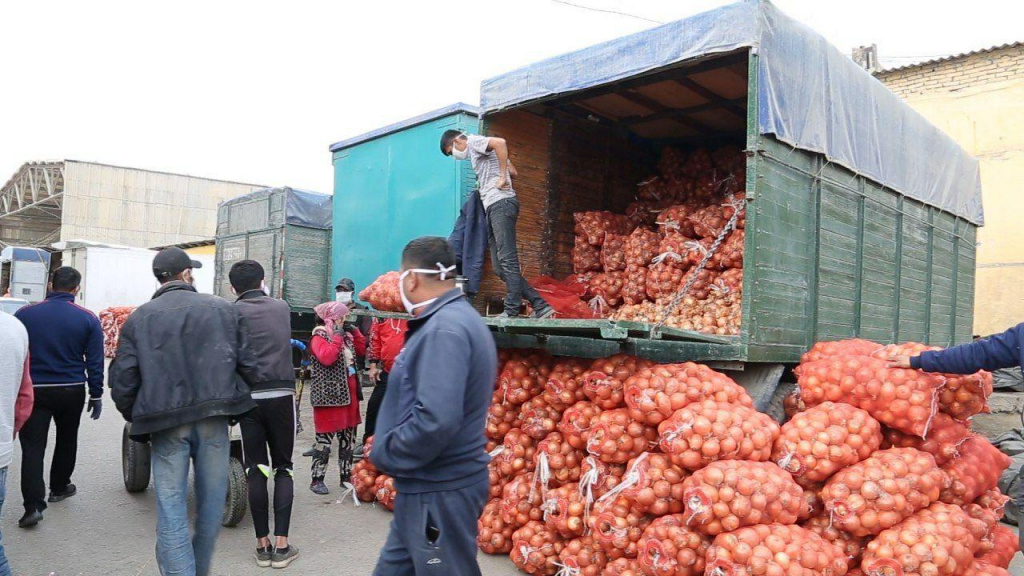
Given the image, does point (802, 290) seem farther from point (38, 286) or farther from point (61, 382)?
point (38, 286)

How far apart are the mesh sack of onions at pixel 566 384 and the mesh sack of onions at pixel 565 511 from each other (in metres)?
0.69

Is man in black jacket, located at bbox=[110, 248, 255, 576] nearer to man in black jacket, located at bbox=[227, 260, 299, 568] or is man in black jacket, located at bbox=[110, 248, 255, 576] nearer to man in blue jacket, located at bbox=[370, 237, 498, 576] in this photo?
man in black jacket, located at bbox=[227, 260, 299, 568]

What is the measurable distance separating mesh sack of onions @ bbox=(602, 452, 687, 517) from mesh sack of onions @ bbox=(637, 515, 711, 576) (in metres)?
0.18

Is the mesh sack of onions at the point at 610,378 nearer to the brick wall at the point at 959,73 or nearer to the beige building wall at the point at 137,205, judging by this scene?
the brick wall at the point at 959,73

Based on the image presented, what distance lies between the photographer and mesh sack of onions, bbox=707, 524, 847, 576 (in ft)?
11.1

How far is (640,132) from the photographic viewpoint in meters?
8.23

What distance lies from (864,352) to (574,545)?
8.26 feet

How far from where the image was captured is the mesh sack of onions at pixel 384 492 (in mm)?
6004

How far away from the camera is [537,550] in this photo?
4.70 m

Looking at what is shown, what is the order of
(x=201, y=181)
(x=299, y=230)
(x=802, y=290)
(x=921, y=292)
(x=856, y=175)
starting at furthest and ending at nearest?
(x=201, y=181), (x=299, y=230), (x=921, y=292), (x=856, y=175), (x=802, y=290)

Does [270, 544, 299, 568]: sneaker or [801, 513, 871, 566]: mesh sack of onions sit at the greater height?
[801, 513, 871, 566]: mesh sack of onions

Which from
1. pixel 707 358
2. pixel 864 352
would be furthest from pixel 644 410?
pixel 864 352

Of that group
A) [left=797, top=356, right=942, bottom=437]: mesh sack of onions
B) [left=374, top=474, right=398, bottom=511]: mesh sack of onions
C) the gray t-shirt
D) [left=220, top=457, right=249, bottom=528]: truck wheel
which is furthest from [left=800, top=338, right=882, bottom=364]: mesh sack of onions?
[left=220, top=457, right=249, bottom=528]: truck wheel

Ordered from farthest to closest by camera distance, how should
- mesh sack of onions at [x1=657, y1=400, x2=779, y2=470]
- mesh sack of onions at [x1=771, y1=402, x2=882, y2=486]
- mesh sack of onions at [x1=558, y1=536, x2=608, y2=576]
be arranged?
mesh sack of onions at [x1=558, y1=536, x2=608, y2=576]
mesh sack of onions at [x1=771, y1=402, x2=882, y2=486]
mesh sack of onions at [x1=657, y1=400, x2=779, y2=470]
